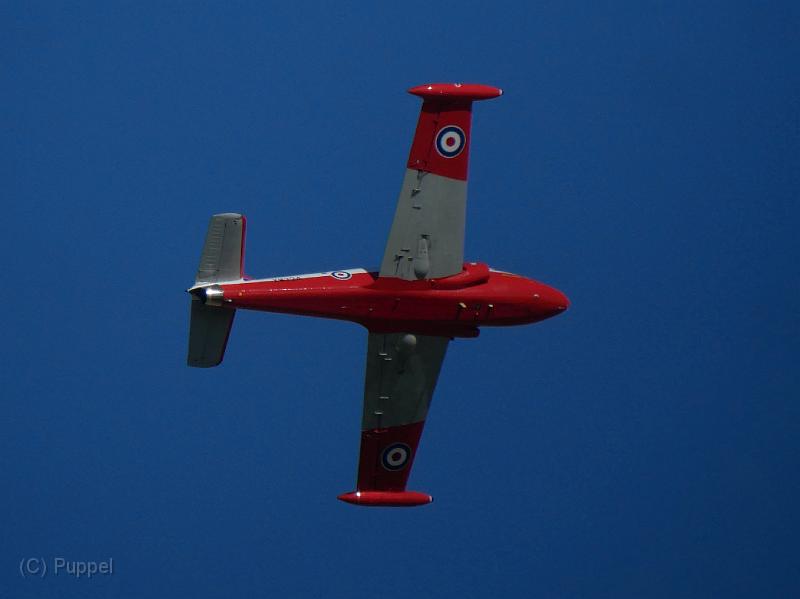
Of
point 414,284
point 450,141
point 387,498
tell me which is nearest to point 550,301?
point 414,284

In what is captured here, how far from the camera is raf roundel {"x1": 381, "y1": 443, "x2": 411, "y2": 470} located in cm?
2402

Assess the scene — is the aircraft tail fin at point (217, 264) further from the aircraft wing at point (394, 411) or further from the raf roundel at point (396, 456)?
the raf roundel at point (396, 456)

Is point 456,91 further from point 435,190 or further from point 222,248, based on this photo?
point 222,248

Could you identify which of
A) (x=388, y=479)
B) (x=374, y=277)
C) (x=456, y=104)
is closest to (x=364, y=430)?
(x=388, y=479)

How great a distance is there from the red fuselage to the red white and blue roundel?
1.49 m

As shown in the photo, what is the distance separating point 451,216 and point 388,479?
383 centimetres

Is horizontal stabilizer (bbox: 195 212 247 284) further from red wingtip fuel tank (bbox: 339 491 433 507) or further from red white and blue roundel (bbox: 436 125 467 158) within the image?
red wingtip fuel tank (bbox: 339 491 433 507)

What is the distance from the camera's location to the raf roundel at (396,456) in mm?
24016

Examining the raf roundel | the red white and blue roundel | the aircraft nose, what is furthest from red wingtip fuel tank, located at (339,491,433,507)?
the red white and blue roundel

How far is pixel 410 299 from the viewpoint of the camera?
74.2 feet

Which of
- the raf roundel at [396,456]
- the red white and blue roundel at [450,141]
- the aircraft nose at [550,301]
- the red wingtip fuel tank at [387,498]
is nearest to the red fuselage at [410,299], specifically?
the aircraft nose at [550,301]

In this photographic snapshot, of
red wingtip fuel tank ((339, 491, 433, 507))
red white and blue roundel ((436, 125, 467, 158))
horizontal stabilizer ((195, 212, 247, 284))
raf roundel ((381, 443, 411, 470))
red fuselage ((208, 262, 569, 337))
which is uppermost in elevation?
red white and blue roundel ((436, 125, 467, 158))

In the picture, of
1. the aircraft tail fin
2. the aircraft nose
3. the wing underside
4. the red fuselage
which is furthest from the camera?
the aircraft nose

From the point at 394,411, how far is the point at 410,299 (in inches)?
74.7
